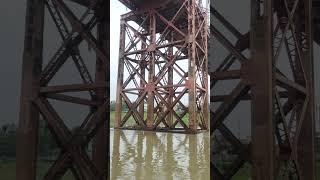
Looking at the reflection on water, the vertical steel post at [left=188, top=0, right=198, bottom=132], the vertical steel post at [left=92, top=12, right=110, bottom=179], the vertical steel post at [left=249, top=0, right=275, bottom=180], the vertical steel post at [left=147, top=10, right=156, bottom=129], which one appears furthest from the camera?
the vertical steel post at [left=147, top=10, right=156, bottom=129]

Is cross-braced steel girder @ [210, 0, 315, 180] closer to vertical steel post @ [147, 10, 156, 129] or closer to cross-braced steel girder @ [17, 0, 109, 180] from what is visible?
cross-braced steel girder @ [17, 0, 109, 180]

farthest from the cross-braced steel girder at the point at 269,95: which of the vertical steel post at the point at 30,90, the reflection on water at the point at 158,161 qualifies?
the reflection on water at the point at 158,161

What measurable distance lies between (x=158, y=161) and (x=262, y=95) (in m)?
6.67

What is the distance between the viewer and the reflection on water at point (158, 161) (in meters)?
8.74

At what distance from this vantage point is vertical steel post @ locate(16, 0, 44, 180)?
303 cm

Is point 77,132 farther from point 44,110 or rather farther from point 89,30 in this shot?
point 89,30

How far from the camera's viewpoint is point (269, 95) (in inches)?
148

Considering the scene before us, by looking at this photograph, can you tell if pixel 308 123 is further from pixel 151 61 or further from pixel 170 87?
pixel 151 61

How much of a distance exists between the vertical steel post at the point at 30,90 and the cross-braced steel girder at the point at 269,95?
6.79 ft

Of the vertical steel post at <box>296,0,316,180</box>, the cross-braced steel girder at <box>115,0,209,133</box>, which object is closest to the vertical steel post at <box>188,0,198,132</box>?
the cross-braced steel girder at <box>115,0,209,133</box>

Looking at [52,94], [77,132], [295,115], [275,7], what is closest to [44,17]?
[52,94]

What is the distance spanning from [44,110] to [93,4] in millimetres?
1085

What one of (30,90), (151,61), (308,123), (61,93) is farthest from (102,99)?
(151,61)

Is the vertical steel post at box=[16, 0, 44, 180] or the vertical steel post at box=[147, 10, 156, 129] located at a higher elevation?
the vertical steel post at box=[147, 10, 156, 129]
